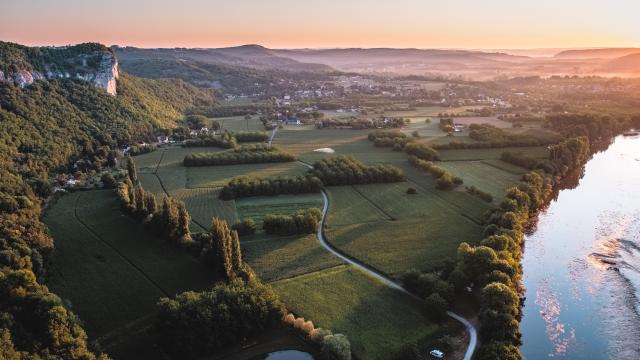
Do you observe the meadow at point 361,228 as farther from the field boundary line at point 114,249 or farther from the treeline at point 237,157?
the field boundary line at point 114,249

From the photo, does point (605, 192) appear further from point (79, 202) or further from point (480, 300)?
point (79, 202)

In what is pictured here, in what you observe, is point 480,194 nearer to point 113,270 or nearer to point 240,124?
point 113,270

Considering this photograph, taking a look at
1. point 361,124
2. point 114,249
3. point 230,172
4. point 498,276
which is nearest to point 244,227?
point 114,249

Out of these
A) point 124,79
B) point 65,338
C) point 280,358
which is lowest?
point 280,358

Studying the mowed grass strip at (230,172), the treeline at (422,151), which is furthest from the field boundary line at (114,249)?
the treeline at (422,151)

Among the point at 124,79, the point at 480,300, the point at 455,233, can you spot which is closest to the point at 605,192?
the point at 455,233

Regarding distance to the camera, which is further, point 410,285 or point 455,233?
point 455,233

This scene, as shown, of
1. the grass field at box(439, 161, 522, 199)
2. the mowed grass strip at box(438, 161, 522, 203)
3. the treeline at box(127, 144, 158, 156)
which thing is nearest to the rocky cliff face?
the treeline at box(127, 144, 158, 156)
